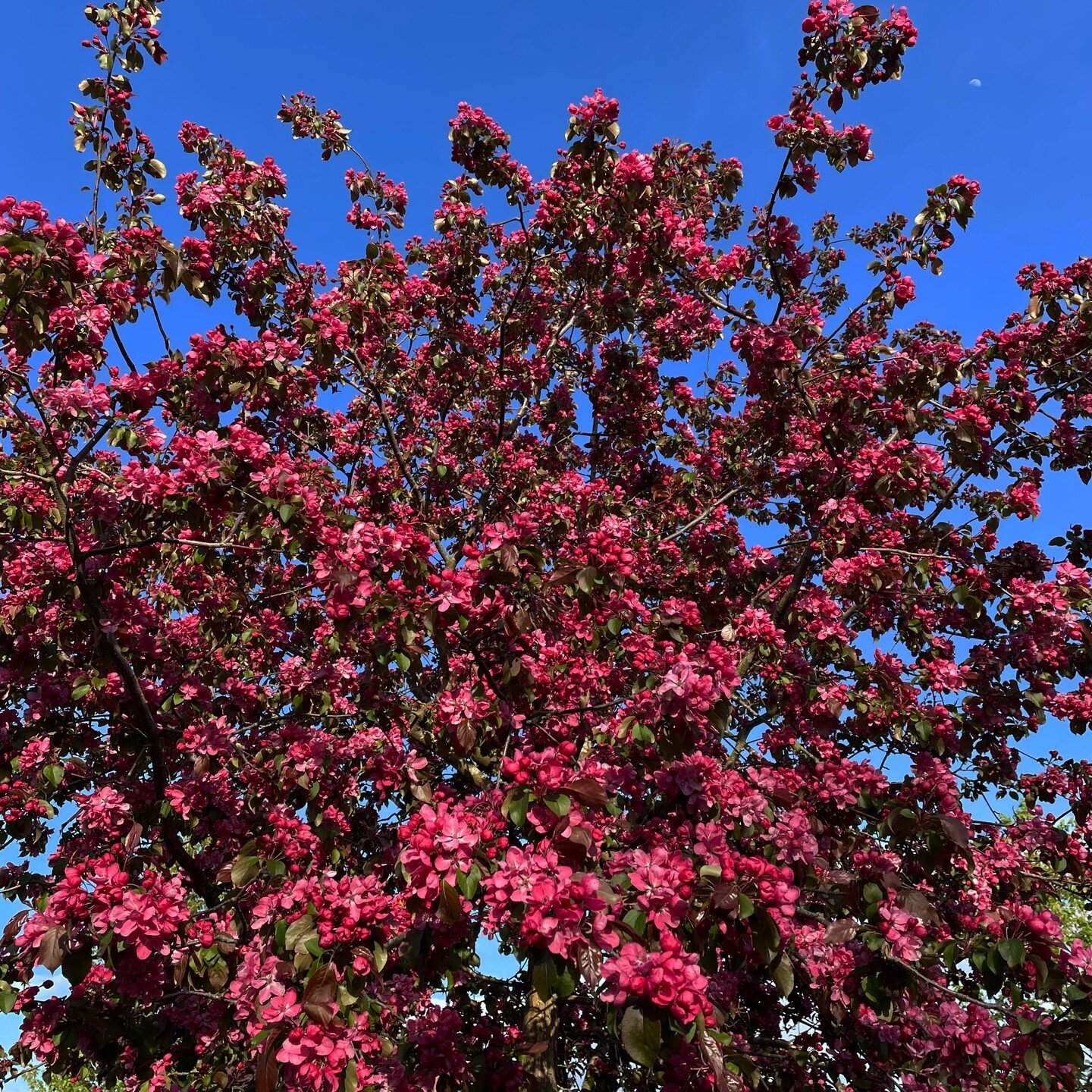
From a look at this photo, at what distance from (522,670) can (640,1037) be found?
7.79 feet

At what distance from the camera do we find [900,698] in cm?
553

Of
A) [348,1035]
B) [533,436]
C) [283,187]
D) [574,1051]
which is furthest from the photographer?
[533,436]

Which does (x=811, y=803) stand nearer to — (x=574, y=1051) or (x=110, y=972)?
(x=574, y=1051)

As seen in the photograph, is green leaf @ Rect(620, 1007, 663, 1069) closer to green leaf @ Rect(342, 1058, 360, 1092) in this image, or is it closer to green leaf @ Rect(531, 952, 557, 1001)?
green leaf @ Rect(531, 952, 557, 1001)

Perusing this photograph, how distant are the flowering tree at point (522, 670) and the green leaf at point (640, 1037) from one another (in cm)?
2

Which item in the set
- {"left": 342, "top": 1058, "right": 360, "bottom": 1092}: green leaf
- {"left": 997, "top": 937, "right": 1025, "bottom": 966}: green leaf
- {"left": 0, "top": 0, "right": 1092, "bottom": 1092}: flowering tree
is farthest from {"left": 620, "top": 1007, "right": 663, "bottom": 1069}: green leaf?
{"left": 997, "top": 937, "right": 1025, "bottom": 966}: green leaf

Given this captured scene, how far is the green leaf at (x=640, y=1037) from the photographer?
2.63 metres

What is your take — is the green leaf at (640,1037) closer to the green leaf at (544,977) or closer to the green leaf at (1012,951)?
the green leaf at (544,977)

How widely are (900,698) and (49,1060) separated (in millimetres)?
6953

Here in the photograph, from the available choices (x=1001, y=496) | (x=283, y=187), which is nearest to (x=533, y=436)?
(x=283, y=187)

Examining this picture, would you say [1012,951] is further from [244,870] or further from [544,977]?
[244,870]

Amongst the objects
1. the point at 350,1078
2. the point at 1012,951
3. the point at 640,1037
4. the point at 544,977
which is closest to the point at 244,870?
the point at 350,1078

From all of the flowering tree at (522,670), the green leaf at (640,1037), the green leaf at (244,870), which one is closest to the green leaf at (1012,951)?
the flowering tree at (522,670)

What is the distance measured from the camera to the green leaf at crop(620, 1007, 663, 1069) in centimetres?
263
